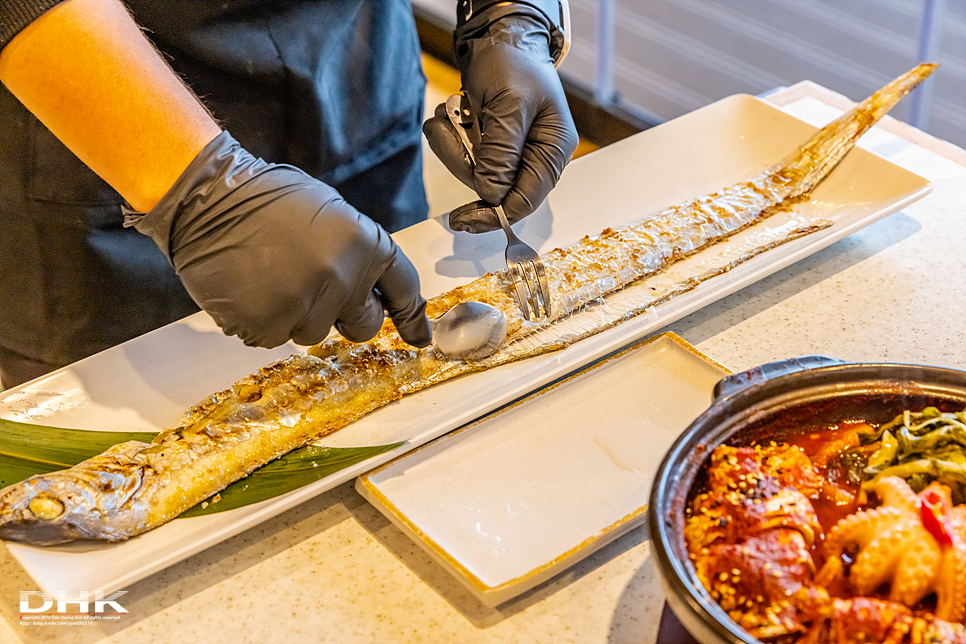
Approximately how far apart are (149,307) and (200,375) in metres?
0.37

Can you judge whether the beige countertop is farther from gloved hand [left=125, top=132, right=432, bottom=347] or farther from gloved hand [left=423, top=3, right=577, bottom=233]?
gloved hand [left=423, top=3, right=577, bottom=233]

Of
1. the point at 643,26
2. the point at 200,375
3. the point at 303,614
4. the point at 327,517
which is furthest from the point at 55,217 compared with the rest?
the point at 643,26

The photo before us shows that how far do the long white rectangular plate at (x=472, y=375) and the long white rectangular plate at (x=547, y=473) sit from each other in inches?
2.3

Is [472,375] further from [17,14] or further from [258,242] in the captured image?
[17,14]

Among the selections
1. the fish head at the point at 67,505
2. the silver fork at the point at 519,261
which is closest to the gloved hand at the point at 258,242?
the fish head at the point at 67,505

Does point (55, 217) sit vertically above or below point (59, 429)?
above

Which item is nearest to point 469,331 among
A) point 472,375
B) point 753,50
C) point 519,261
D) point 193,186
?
point 472,375

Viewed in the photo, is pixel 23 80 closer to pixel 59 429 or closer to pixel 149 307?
pixel 59 429

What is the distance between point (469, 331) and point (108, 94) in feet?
2.31

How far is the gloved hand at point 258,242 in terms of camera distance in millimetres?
1120

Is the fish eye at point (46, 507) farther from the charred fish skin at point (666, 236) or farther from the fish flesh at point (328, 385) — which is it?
the charred fish skin at point (666, 236)

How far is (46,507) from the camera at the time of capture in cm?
108

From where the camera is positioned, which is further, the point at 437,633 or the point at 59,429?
the point at 59,429

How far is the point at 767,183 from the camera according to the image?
1880mm
